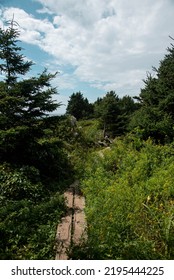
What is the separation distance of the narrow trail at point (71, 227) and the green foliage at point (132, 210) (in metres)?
0.30

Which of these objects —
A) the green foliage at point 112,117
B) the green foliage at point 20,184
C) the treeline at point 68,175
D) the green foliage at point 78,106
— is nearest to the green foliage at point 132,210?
the treeline at point 68,175

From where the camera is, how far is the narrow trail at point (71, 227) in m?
5.55

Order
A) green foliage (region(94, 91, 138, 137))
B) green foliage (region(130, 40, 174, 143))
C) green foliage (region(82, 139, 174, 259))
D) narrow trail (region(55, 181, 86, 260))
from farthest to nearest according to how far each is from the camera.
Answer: green foliage (region(94, 91, 138, 137)) → green foliage (region(130, 40, 174, 143)) → narrow trail (region(55, 181, 86, 260)) → green foliage (region(82, 139, 174, 259))

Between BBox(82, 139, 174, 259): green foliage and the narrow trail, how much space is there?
0.30 m

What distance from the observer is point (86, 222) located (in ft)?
22.3

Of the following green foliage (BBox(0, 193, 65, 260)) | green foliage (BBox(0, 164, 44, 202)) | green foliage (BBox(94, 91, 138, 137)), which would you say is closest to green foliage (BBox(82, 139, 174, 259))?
green foliage (BBox(0, 193, 65, 260))

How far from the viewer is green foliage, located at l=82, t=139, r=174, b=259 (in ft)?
16.4

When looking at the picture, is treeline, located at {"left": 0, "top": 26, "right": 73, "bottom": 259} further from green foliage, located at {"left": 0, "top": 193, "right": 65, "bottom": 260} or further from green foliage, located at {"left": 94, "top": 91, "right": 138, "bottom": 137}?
green foliage, located at {"left": 94, "top": 91, "right": 138, "bottom": 137}

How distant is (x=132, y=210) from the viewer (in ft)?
21.1

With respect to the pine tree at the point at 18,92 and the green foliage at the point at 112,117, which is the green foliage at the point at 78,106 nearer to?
the green foliage at the point at 112,117

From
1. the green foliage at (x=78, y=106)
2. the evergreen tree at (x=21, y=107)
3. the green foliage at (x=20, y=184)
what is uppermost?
the green foliage at (x=78, y=106)
